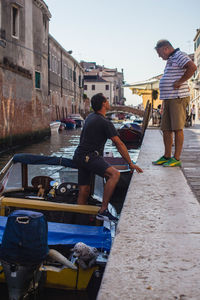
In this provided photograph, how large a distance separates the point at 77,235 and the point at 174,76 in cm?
208

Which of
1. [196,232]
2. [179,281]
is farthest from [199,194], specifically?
[179,281]

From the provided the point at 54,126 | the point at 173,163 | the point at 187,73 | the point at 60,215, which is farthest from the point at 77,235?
the point at 54,126

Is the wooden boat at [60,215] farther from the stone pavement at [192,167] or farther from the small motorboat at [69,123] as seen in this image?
the small motorboat at [69,123]

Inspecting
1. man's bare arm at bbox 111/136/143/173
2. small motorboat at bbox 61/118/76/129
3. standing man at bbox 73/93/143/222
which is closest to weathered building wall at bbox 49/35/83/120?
small motorboat at bbox 61/118/76/129

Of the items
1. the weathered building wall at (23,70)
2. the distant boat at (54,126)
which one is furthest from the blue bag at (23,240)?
the distant boat at (54,126)

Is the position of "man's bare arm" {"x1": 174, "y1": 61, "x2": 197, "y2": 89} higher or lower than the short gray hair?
lower

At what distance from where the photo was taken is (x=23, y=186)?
4.57m

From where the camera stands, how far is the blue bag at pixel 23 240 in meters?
2.55

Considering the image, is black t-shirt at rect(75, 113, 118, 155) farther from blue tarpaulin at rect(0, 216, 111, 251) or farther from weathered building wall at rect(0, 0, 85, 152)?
weathered building wall at rect(0, 0, 85, 152)

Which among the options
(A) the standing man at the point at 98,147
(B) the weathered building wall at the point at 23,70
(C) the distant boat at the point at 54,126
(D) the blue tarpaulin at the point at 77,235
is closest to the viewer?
(D) the blue tarpaulin at the point at 77,235

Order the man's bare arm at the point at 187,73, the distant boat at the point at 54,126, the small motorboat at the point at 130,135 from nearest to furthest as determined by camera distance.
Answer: the man's bare arm at the point at 187,73 → the small motorboat at the point at 130,135 → the distant boat at the point at 54,126

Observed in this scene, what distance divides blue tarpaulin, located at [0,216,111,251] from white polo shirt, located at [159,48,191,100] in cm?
174

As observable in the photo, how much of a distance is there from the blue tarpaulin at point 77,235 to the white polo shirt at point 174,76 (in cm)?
174

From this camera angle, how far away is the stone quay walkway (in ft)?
Answer: 5.44
